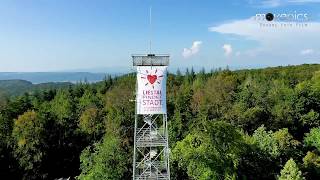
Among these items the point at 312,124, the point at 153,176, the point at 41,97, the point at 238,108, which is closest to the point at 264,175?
the point at 153,176

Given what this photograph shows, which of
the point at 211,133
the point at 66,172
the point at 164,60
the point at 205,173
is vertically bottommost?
the point at 66,172

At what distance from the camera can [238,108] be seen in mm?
59969

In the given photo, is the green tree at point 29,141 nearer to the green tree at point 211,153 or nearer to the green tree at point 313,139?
the green tree at point 211,153

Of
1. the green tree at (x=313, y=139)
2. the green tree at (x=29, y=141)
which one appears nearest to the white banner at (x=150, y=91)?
the green tree at (x=29, y=141)

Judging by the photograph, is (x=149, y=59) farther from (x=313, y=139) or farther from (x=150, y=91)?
(x=313, y=139)

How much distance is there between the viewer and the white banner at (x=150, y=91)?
30.7 m

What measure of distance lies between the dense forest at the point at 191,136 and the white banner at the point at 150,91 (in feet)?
25.4

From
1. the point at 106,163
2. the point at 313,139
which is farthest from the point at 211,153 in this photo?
the point at 313,139

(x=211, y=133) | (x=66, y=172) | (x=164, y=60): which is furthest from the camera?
(x=66, y=172)

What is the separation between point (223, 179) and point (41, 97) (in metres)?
62.8

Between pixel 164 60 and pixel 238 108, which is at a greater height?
pixel 164 60

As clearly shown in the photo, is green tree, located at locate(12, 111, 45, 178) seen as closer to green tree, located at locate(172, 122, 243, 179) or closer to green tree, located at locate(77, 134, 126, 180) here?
green tree, located at locate(77, 134, 126, 180)

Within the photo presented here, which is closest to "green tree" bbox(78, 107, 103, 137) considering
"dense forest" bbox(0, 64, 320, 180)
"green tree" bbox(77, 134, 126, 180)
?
"dense forest" bbox(0, 64, 320, 180)

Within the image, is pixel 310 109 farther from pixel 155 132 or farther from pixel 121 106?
pixel 155 132
